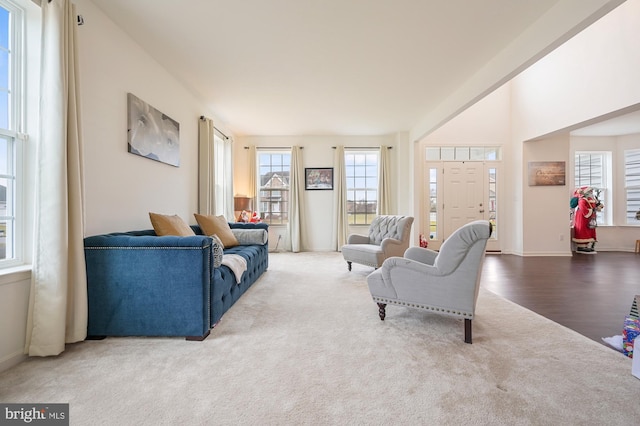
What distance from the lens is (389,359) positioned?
1.85 metres

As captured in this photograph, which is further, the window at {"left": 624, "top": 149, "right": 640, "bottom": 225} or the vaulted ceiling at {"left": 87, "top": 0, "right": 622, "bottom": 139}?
the window at {"left": 624, "top": 149, "right": 640, "bottom": 225}

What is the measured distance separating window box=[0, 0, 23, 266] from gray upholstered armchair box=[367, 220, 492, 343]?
8.89 ft

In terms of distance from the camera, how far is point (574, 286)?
368 centimetres

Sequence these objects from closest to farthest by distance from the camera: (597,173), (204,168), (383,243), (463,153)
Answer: (383,243), (204,168), (463,153), (597,173)

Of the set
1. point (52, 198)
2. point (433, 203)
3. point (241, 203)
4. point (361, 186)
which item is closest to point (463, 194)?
point (433, 203)

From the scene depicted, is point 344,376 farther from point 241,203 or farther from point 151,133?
point 241,203

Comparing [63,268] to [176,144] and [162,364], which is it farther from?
[176,144]

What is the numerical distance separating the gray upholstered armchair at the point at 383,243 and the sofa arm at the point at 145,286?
253cm

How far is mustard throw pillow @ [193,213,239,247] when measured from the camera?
3.78 meters

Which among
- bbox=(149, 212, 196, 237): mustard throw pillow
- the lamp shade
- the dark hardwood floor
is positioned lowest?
the dark hardwood floor

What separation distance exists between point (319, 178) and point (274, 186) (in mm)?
1121

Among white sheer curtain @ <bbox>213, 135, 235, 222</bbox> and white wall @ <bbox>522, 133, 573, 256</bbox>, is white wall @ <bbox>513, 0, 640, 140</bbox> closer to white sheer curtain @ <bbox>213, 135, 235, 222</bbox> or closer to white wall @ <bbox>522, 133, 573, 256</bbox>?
white wall @ <bbox>522, 133, 573, 256</bbox>

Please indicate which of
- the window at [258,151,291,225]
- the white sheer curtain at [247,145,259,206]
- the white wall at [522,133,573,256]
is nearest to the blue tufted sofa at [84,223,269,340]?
the white sheer curtain at [247,145,259,206]

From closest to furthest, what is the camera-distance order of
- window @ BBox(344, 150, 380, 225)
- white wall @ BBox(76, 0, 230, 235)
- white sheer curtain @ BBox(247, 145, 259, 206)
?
white wall @ BBox(76, 0, 230, 235) → white sheer curtain @ BBox(247, 145, 259, 206) → window @ BBox(344, 150, 380, 225)
